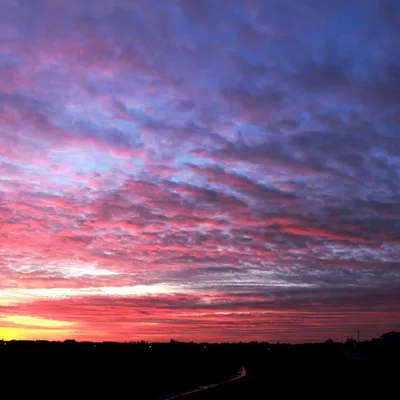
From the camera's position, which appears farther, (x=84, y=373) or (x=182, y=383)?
(x=84, y=373)

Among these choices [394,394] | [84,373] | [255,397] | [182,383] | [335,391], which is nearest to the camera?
[255,397]

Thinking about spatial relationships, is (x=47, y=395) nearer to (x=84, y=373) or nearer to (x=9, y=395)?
(x=9, y=395)

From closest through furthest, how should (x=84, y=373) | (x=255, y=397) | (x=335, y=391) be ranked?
(x=255, y=397), (x=335, y=391), (x=84, y=373)

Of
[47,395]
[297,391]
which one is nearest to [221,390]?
[297,391]

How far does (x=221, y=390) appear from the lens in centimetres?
1445

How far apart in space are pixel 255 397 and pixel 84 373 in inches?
893

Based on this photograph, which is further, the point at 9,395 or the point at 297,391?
the point at 9,395

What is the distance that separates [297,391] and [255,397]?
5724 millimetres

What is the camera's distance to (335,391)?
25000mm

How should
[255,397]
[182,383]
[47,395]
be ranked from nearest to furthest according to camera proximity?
[255,397] < [47,395] < [182,383]

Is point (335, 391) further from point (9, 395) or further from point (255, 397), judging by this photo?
point (9, 395)

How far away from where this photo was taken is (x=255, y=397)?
64.0ft

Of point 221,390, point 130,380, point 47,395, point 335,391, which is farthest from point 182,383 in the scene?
point 221,390

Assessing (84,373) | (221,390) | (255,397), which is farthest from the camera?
(84,373)
